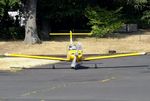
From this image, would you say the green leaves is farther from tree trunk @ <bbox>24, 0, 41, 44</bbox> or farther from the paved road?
the paved road

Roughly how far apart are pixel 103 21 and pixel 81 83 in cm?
1773

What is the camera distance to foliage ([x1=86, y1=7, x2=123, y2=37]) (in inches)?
1336

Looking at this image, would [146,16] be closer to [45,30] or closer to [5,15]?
[45,30]

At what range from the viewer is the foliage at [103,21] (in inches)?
1336

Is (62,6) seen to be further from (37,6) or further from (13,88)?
(13,88)

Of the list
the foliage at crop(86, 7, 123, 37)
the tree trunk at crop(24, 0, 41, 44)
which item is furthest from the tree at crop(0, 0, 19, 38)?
the foliage at crop(86, 7, 123, 37)

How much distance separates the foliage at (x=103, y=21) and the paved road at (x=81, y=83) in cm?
1071

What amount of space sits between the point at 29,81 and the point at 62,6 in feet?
56.4

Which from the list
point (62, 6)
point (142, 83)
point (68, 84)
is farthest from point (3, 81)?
point (62, 6)

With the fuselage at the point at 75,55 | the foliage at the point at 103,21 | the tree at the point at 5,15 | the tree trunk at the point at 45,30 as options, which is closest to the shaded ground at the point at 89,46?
the foliage at the point at 103,21

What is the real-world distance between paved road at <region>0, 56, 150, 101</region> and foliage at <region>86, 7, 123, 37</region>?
1071 cm

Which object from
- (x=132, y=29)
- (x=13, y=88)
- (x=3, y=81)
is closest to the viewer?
(x=13, y=88)

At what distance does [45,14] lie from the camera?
35.1 m

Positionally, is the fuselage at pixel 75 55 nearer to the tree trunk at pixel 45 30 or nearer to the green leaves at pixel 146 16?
the tree trunk at pixel 45 30
